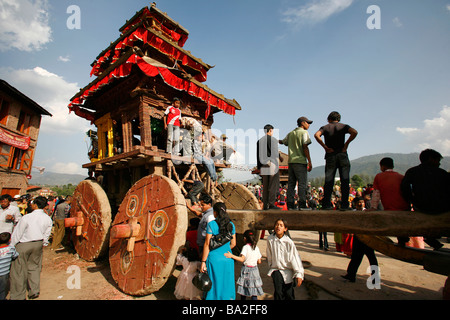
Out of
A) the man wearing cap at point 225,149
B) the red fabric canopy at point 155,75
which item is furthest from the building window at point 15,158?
the man wearing cap at point 225,149

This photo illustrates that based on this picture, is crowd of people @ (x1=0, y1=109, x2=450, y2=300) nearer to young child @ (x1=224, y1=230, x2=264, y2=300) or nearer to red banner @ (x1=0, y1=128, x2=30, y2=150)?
young child @ (x1=224, y1=230, x2=264, y2=300)

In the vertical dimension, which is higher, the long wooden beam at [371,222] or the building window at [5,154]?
the building window at [5,154]

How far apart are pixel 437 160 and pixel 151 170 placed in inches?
229

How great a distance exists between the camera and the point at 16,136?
52.9 feet

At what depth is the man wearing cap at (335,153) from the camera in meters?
3.49

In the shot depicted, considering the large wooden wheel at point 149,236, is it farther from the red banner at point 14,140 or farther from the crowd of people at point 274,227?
the red banner at point 14,140

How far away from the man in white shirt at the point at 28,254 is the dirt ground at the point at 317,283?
380 mm

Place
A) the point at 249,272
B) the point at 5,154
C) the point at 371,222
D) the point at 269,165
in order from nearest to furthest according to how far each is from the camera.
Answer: the point at 371,222, the point at 249,272, the point at 269,165, the point at 5,154

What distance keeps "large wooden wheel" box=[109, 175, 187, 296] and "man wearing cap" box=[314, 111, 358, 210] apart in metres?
2.62

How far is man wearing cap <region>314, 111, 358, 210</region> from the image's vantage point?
11.5 feet

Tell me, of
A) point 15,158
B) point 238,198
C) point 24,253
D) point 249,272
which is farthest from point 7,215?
point 15,158

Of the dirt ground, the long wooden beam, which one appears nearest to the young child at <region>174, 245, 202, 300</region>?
the dirt ground

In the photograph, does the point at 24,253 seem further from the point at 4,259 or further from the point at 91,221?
the point at 91,221

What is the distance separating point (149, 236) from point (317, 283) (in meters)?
3.76
